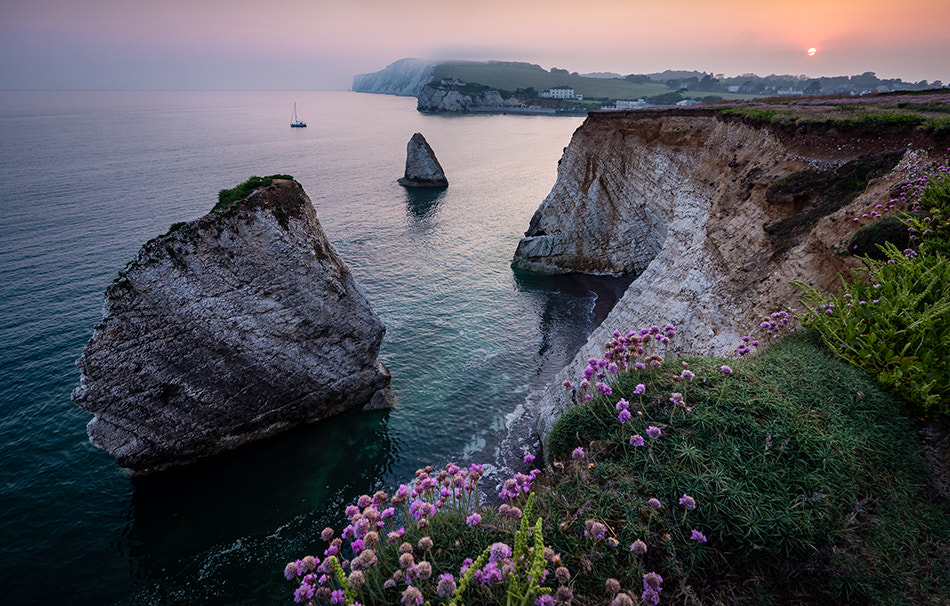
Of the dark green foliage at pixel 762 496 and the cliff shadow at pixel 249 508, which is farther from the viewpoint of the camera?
the cliff shadow at pixel 249 508

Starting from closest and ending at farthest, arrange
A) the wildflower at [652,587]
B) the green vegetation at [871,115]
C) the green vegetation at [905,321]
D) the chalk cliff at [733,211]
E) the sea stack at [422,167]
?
1. the wildflower at [652,587]
2. the green vegetation at [905,321]
3. the chalk cliff at [733,211]
4. the green vegetation at [871,115]
5. the sea stack at [422,167]

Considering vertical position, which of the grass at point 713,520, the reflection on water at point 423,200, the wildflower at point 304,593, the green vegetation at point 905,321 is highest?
the green vegetation at point 905,321

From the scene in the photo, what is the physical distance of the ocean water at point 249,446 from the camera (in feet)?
52.4

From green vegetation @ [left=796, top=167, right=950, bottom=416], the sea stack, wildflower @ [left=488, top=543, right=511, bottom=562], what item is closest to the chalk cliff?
green vegetation @ [left=796, top=167, right=950, bottom=416]

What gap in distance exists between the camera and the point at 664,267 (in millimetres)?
24906

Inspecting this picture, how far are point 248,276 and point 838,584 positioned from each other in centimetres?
2081

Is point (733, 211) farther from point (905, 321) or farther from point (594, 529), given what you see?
point (594, 529)

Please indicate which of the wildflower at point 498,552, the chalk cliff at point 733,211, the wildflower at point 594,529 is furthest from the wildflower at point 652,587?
the chalk cliff at point 733,211

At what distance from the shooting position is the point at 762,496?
623 cm

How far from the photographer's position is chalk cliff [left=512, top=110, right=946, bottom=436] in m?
16.5

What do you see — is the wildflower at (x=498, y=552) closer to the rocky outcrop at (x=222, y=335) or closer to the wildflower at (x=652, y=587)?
the wildflower at (x=652, y=587)

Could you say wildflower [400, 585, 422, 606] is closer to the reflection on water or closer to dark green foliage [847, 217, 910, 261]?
dark green foliage [847, 217, 910, 261]

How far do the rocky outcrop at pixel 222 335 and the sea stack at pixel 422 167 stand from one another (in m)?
57.7

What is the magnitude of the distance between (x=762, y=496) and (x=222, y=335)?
20.5 m
